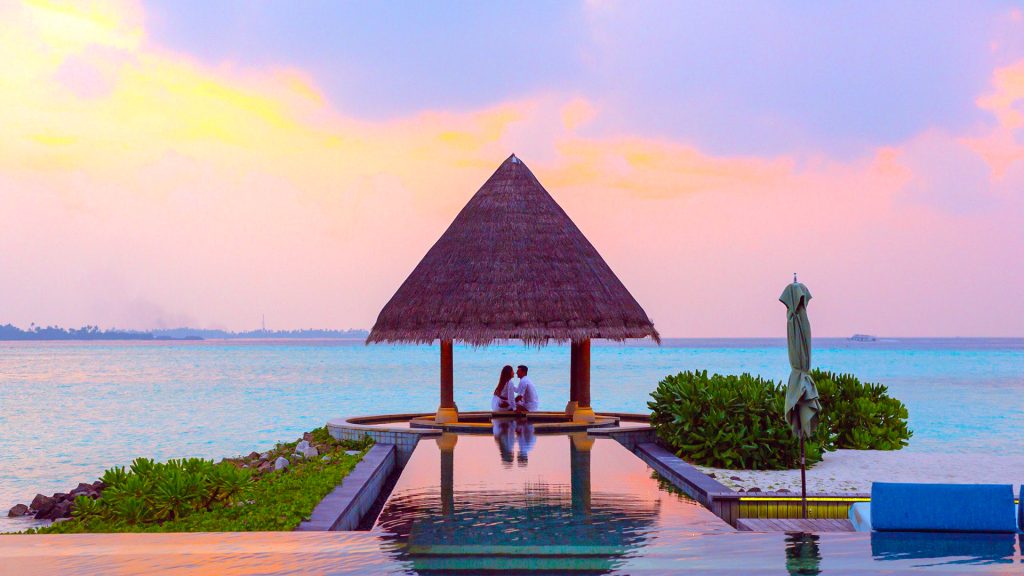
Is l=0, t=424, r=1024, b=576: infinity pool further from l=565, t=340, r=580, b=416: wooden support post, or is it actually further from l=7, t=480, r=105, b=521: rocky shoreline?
l=7, t=480, r=105, b=521: rocky shoreline

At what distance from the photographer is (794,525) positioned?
8344 mm

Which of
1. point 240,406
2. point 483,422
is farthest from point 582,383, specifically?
point 240,406

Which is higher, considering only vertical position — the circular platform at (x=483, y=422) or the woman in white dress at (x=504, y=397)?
the woman in white dress at (x=504, y=397)

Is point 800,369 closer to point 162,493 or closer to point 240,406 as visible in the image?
point 162,493

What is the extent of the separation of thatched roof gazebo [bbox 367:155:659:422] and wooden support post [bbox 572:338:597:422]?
0.02 meters

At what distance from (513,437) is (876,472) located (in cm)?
506

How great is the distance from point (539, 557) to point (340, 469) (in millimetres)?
6048

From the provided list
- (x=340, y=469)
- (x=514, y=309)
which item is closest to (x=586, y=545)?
(x=340, y=469)

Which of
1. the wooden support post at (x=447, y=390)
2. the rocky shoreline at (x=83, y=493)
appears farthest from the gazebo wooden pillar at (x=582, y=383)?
the rocky shoreline at (x=83, y=493)

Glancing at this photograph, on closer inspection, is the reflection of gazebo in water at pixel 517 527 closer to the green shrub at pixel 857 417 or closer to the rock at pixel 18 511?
the green shrub at pixel 857 417

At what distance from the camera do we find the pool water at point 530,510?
7.09 m

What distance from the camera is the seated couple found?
58.2 feet

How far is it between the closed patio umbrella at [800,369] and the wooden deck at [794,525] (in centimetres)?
89


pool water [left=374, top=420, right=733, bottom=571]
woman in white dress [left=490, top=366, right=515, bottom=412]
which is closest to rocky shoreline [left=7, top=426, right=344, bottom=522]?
pool water [left=374, top=420, right=733, bottom=571]
